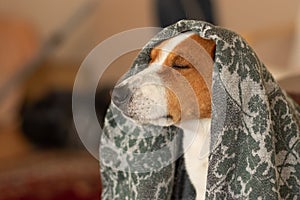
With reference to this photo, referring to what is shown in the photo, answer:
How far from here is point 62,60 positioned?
4531mm

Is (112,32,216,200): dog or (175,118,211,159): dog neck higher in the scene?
(112,32,216,200): dog

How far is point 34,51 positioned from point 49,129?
0.57m

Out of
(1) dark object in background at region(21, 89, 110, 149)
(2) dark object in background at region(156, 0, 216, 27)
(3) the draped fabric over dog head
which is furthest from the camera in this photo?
(1) dark object in background at region(21, 89, 110, 149)

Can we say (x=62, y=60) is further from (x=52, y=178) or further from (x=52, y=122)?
(x=52, y=178)

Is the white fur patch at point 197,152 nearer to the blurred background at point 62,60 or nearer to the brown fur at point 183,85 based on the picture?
the brown fur at point 183,85

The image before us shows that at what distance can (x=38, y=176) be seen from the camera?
345cm

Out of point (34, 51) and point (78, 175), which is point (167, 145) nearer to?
point (78, 175)

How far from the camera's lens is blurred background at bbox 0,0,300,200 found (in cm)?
316

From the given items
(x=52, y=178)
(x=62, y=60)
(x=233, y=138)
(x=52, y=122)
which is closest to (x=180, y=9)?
(x=52, y=178)

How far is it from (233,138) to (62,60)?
3433 millimetres

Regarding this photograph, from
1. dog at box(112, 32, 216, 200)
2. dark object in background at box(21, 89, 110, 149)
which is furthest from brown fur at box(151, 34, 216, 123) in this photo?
dark object in background at box(21, 89, 110, 149)

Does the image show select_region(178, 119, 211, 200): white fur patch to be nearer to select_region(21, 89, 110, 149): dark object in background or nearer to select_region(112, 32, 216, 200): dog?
select_region(112, 32, 216, 200): dog

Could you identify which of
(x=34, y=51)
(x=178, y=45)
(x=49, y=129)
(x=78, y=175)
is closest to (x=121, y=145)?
(x=178, y=45)

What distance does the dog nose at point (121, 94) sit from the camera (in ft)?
4.20
